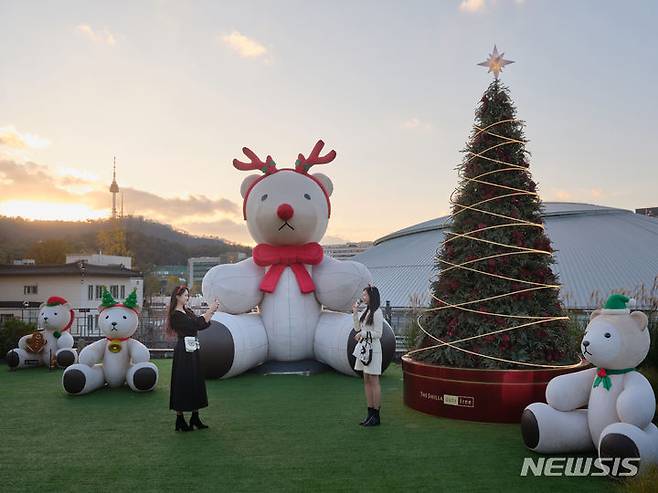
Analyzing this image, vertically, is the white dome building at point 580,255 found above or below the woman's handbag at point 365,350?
above

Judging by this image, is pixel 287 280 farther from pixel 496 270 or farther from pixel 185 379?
pixel 496 270

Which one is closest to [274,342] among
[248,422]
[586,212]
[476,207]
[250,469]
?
[248,422]

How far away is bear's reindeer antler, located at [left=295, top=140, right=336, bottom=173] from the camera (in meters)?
9.27

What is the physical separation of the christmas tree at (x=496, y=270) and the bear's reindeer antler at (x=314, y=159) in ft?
10.4

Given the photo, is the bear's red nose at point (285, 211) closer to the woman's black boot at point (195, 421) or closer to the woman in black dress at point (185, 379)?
the woman in black dress at point (185, 379)

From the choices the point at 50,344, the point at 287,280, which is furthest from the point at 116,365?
the point at 50,344

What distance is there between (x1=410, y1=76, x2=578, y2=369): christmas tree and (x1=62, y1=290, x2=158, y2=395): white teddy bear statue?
3.60 metres

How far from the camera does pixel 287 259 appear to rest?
357 inches

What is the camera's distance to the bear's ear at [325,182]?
9430mm

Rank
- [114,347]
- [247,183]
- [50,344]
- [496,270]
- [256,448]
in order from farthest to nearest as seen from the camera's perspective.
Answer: [50,344] < [247,183] < [114,347] < [496,270] < [256,448]

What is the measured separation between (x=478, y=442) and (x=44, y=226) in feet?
299

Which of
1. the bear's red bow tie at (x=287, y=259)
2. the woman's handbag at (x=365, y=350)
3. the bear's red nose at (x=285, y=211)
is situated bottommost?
the woman's handbag at (x=365, y=350)

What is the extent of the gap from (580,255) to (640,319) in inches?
870

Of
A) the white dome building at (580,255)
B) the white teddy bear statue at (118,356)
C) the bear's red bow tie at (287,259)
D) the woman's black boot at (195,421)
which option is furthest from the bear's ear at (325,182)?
the white dome building at (580,255)
